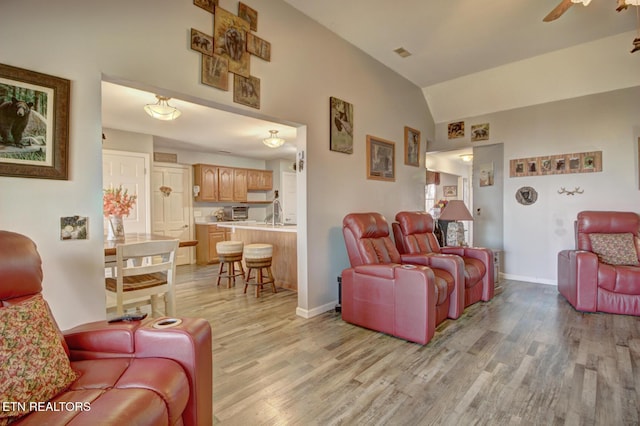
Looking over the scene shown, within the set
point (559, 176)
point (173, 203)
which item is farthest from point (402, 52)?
point (173, 203)

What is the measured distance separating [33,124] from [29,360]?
130cm

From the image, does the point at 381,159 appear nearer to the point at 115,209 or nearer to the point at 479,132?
the point at 479,132

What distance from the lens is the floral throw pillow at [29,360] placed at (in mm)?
971

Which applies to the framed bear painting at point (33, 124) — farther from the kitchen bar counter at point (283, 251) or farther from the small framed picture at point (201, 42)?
the kitchen bar counter at point (283, 251)

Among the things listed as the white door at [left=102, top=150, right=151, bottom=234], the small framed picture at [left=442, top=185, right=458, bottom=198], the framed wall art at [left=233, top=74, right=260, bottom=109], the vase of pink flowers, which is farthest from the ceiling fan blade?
the small framed picture at [left=442, top=185, right=458, bottom=198]

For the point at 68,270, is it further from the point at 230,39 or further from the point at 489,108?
the point at 489,108

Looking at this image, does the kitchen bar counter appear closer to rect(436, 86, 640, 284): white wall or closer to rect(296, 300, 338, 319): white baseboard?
rect(296, 300, 338, 319): white baseboard

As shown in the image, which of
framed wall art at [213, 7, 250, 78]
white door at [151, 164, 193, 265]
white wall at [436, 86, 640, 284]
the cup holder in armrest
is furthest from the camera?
white door at [151, 164, 193, 265]

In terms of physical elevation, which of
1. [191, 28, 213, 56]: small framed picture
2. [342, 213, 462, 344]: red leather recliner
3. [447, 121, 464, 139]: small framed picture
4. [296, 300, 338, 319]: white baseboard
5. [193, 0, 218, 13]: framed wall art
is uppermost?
[193, 0, 218, 13]: framed wall art

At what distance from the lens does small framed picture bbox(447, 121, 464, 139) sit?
5.27 meters

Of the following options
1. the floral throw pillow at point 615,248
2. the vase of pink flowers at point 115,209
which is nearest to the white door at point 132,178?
the vase of pink flowers at point 115,209

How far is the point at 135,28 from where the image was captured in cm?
200

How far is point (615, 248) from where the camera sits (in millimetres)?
3451

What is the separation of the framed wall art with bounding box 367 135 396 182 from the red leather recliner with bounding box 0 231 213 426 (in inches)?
123
